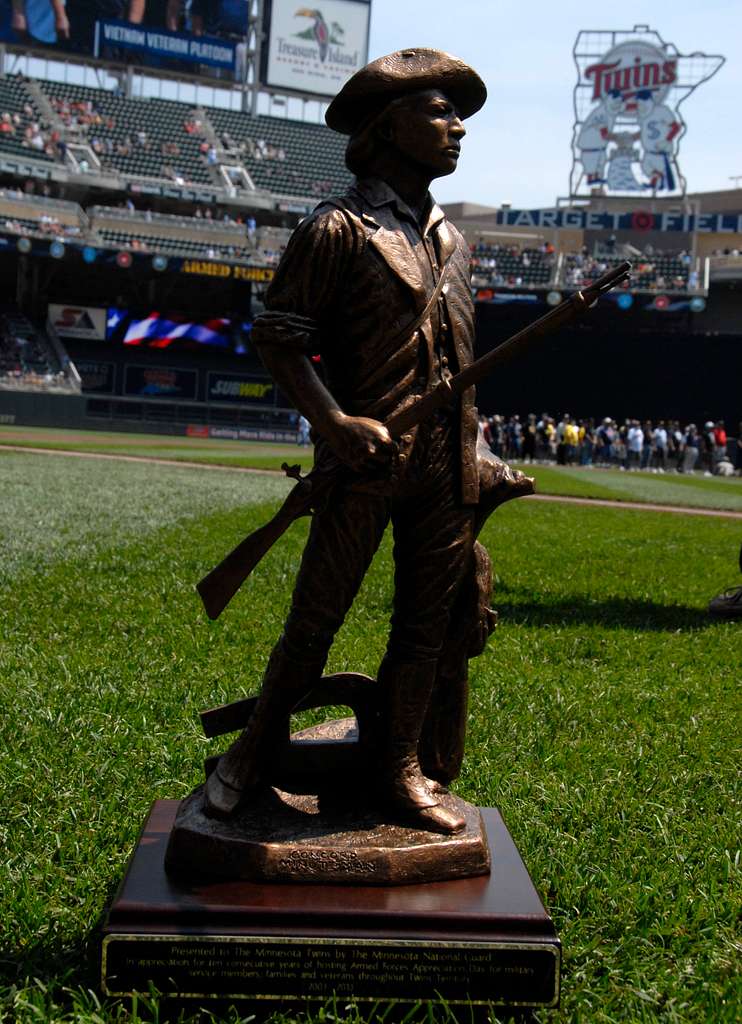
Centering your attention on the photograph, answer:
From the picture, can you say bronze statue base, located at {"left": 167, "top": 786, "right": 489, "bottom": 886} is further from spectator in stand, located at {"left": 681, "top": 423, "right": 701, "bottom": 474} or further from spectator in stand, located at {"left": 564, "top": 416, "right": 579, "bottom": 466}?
spectator in stand, located at {"left": 681, "top": 423, "right": 701, "bottom": 474}

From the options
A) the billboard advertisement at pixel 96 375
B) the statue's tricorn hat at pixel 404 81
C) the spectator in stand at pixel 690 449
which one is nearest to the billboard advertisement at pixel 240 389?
the billboard advertisement at pixel 96 375

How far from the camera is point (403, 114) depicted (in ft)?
10.3

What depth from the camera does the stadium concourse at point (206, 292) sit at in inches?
1653

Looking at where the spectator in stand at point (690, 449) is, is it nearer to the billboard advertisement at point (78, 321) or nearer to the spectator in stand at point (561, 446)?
the spectator in stand at point (561, 446)

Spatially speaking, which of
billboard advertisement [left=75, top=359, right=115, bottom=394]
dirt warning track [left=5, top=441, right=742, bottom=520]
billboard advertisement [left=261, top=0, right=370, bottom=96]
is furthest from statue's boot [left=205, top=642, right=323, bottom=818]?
billboard advertisement [left=261, top=0, right=370, bottom=96]

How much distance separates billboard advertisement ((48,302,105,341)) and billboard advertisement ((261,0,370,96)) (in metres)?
18.1

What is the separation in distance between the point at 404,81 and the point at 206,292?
43.9 metres

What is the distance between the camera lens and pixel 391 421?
3.06 meters

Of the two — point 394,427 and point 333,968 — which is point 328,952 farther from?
point 394,427

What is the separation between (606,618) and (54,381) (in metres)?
33.7

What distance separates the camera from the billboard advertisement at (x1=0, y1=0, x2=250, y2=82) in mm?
49125

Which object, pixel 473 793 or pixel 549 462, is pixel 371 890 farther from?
pixel 549 462

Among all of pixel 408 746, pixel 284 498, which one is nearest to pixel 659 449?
pixel 284 498

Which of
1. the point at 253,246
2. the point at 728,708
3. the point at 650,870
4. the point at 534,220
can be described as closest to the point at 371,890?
the point at 650,870
